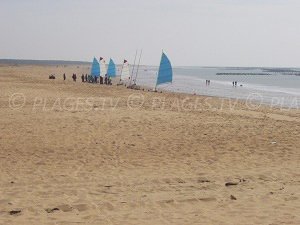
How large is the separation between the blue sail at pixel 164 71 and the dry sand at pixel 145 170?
1774 cm

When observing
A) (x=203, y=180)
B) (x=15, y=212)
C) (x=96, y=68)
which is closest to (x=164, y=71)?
(x=96, y=68)

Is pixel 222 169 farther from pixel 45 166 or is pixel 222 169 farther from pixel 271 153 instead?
pixel 45 166

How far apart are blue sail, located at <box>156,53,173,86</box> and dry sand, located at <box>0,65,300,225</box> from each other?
699 inches

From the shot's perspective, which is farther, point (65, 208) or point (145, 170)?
point (145, 170)

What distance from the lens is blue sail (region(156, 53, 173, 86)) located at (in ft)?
113

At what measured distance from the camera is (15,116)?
651 inches

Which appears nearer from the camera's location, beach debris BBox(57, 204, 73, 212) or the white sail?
beach debris BBox(57, 204, 73, 212)

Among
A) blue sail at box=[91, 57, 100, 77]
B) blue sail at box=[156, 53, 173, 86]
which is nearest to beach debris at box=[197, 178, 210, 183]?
blue sail at box=[156, 53, 173, 86]

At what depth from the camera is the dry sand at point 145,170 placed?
6688 mm

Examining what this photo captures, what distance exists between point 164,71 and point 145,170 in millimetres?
25855

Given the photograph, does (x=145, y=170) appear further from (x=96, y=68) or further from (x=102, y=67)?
(x=96, y=68)

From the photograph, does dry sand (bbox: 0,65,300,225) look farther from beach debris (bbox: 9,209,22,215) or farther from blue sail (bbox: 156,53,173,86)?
blue sail (bbox: 156,53,173,86)

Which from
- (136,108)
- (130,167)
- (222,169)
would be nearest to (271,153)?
(222,169)

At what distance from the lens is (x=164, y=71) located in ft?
114
